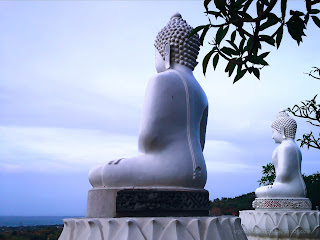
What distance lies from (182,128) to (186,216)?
0.74 m

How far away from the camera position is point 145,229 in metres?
2.91

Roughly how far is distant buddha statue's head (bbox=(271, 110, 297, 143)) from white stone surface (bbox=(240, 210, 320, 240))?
4.76 ft

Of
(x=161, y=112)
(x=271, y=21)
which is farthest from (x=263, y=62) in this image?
(x=161, y=112)

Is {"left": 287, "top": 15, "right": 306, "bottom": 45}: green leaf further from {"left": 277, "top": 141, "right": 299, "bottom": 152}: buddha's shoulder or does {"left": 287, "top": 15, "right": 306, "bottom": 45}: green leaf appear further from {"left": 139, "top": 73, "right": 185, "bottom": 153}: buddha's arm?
{"left": 277, "top": 141, "right": 299, "bottom": 152}: buddha's shoulder

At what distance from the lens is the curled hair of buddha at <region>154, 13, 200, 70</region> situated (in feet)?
12.6

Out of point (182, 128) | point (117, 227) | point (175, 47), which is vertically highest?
point (175, 47)

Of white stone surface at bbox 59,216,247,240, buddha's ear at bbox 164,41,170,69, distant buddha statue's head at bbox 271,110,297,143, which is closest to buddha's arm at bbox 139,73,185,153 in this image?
buddha's ear at bbox 164,41,170,69

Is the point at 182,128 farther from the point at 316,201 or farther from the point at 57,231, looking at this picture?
the point at 316,201

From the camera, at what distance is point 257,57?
2.44 m

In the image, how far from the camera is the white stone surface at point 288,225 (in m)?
6.83

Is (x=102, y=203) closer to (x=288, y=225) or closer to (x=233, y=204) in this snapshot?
(x=288, y=225)

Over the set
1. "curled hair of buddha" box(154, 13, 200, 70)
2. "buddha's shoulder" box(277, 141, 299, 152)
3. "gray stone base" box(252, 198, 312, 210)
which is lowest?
"gray stone base" box(252, 198, 312, 210)

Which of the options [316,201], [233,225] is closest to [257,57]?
[233,225]

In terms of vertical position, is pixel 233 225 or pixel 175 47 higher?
pixel 175 47
